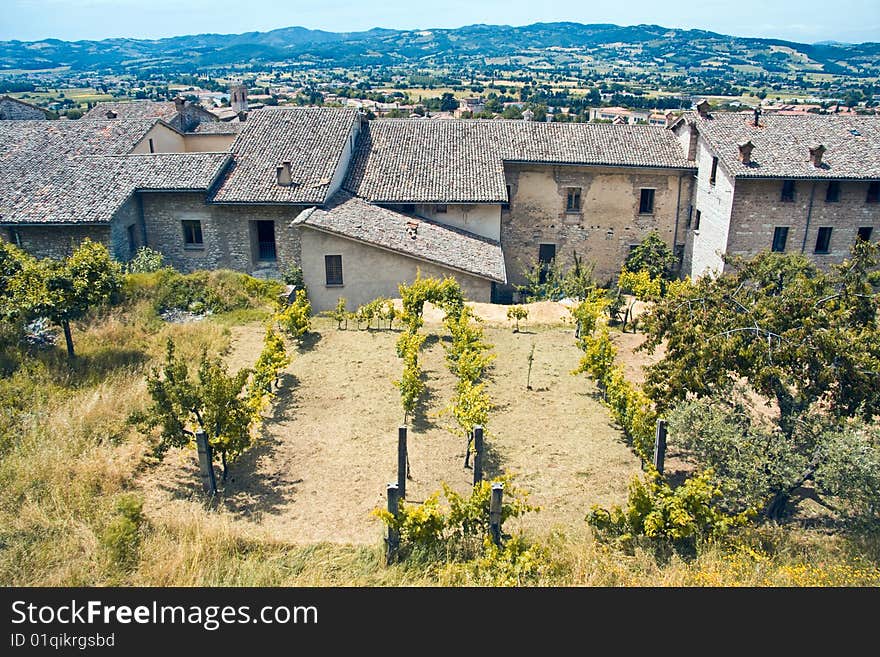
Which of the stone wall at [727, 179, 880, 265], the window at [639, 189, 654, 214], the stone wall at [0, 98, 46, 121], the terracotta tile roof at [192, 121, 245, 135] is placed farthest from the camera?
the stone wall at [0, 98, 46, 121]

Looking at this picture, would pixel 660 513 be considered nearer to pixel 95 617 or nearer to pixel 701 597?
pixel 701 597

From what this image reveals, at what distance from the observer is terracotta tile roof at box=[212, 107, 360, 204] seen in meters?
26.9

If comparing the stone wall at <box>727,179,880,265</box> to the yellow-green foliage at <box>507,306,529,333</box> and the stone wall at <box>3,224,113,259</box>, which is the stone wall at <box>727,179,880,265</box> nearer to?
the yellow-green foliage at <box>507,306,529,333</box>

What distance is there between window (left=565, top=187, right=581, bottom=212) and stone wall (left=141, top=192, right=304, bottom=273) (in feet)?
41.4

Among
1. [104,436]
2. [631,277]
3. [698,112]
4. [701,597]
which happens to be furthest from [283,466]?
[698,112]

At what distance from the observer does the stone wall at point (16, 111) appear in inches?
1731

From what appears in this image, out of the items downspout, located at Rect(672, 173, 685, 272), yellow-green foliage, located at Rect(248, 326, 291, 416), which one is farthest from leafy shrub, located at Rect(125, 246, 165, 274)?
downspout, located at Rect(672, 173, 685, 272)

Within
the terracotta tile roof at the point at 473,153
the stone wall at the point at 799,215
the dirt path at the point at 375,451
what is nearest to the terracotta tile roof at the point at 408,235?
the terracotta tile roof at the point at 473,153

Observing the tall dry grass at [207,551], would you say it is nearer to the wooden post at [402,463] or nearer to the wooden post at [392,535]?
the wooden post at [392,535]

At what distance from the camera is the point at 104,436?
43.8 ft

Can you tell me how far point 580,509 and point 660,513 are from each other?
2.13m

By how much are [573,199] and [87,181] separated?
20.7 m

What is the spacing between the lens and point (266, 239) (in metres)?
28.2

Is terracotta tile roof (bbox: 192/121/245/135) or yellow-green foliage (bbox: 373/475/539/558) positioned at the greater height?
terracotta tile roof (bbox: 192/121/245/135)
